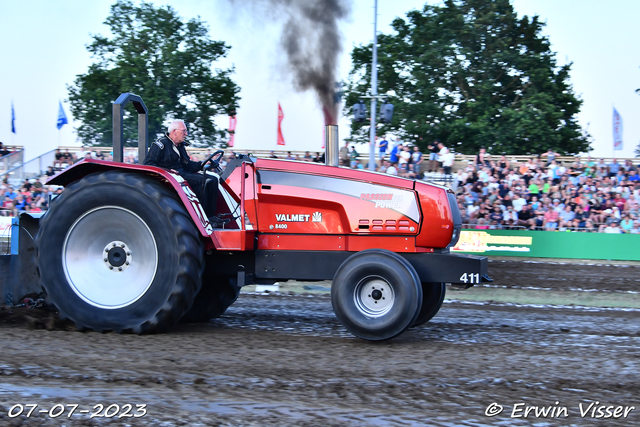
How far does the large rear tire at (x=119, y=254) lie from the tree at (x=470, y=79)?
1081 inches

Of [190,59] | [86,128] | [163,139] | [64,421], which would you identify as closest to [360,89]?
[190,59]

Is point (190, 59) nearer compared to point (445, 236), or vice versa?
point (445, 236)

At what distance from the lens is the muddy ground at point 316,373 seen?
362cm

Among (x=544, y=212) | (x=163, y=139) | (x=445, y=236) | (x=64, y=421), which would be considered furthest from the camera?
(x=544, y=212)

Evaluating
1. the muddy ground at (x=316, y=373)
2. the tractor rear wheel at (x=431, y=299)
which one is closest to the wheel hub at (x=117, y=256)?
the muddy ground at (x=316, y=373)

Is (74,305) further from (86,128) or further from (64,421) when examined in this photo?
(86,128)

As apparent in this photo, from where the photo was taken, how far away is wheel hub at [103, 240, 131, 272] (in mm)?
5773

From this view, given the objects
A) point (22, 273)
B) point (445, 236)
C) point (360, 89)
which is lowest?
point (22, 273)

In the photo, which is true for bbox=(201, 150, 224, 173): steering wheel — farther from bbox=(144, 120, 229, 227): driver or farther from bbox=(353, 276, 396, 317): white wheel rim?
bbox=(353, 276, 396, 317): white wheel rim

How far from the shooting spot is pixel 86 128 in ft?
116

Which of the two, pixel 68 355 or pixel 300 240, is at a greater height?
pixel 300 240

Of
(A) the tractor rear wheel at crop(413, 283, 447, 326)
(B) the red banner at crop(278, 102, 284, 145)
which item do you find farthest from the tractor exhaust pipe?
(B) the red banner at crop(278, 102, 284, 145)

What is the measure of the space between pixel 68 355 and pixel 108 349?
0.32 m

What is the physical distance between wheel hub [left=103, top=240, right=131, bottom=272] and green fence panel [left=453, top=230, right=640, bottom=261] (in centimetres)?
1087
